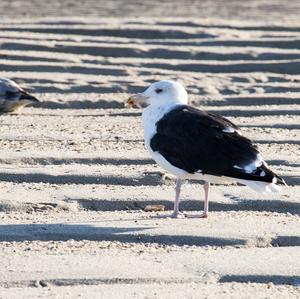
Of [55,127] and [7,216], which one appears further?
[55,127]

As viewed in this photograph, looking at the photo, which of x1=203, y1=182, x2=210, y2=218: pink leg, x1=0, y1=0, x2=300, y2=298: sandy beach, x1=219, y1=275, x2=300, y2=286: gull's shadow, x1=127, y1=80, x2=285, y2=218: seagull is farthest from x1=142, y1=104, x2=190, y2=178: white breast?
x1=219, y1=275, x2=300, y2=286: gull's shadow

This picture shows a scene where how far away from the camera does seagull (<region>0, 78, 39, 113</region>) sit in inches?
418

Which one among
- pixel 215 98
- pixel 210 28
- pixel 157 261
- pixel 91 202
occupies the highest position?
pixel 210 28

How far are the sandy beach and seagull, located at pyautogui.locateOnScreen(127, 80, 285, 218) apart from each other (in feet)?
0.73

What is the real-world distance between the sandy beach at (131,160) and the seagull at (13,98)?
106mm

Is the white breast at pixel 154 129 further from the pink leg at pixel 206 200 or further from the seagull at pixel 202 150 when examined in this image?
the pink leg at pixel 206 200

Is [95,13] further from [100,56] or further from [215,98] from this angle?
[215,98]

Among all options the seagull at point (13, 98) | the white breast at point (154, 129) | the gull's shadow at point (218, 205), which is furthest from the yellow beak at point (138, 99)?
the seagull at point (13, 98)

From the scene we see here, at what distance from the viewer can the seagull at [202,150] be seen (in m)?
6.89

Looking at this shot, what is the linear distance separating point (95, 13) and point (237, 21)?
190cm

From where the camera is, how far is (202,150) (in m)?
7.08

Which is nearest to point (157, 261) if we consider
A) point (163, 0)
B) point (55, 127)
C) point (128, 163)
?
point (128, 163)

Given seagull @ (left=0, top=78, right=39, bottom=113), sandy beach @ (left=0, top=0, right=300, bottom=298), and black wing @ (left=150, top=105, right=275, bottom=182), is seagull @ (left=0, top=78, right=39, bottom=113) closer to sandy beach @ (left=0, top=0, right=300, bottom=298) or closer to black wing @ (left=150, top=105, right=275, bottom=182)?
sandy beach @ (left=0, top=0, right=300, bottom=298)

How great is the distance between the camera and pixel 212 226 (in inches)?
265
